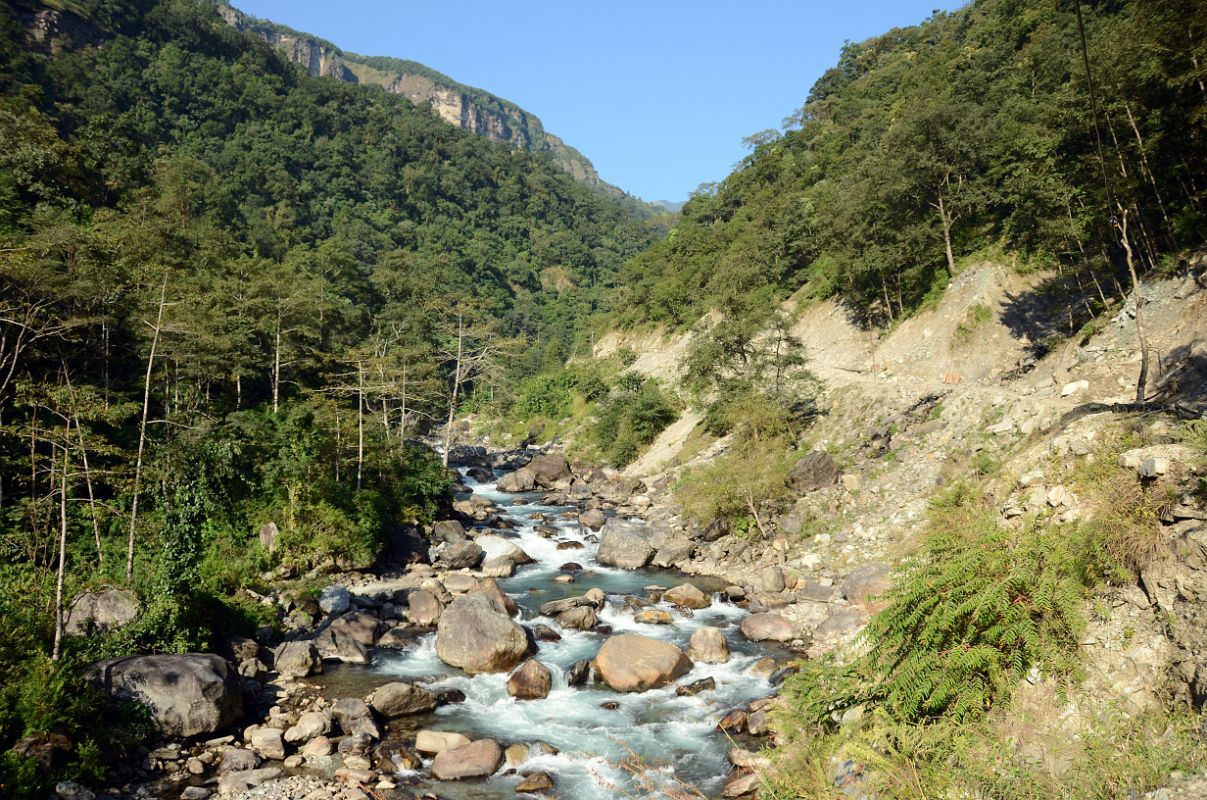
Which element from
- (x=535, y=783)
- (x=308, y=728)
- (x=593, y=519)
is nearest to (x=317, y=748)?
(x=308, y=728)

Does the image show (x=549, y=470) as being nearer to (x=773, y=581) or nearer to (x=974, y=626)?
(x=773, y=581)

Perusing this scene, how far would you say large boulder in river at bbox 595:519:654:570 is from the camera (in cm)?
2469

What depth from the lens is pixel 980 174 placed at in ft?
116

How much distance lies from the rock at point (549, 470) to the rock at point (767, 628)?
26.5 metres

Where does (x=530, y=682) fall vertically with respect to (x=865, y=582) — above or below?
below

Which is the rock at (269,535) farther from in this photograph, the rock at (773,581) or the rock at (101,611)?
the rock at (773,581)

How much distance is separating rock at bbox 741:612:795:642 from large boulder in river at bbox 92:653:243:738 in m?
12.7

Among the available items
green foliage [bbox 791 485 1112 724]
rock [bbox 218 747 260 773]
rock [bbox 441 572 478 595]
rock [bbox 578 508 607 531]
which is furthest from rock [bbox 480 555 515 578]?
green foliage [bbox 791 485 1112 724]

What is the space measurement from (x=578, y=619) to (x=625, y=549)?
6676 mm

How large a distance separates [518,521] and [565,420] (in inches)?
1178

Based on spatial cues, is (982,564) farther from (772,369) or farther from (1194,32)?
(772,369)

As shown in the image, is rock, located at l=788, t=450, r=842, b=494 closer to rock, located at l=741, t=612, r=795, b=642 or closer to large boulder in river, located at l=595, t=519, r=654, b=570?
large boulder in river, located at l=595, t=519, r=654, b=570

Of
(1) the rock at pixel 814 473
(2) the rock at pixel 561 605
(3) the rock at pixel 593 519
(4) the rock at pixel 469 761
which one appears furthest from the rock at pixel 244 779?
(1) the rock at pixel 814 473

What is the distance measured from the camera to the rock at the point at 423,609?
18672 millimetres
